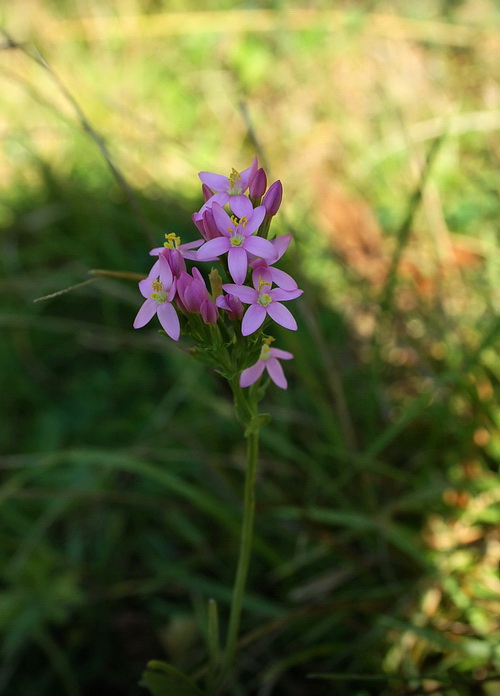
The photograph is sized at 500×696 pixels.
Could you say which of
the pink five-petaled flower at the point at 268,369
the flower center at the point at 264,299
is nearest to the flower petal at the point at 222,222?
the flower center at the point at 264,299

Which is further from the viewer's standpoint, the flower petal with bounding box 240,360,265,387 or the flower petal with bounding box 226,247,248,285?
the flower petal with bounding box 240,360,265,387

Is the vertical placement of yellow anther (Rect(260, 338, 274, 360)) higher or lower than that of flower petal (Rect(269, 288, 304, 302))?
lower

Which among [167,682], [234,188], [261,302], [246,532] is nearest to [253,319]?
[261,302]

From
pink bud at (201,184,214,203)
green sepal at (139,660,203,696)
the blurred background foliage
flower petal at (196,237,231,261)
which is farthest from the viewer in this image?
the blurred background foliage

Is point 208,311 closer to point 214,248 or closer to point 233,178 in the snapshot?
point 214,248

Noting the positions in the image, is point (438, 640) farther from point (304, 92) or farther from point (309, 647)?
point (304, 92)

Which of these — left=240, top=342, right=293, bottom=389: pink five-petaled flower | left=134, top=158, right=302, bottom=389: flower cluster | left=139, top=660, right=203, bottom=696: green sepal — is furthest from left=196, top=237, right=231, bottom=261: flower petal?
left=139, top=660, right=203, bottom=696: green sepal

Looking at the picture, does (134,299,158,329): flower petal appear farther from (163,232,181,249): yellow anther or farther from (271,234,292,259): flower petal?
(271,234,292,259): flower petal
